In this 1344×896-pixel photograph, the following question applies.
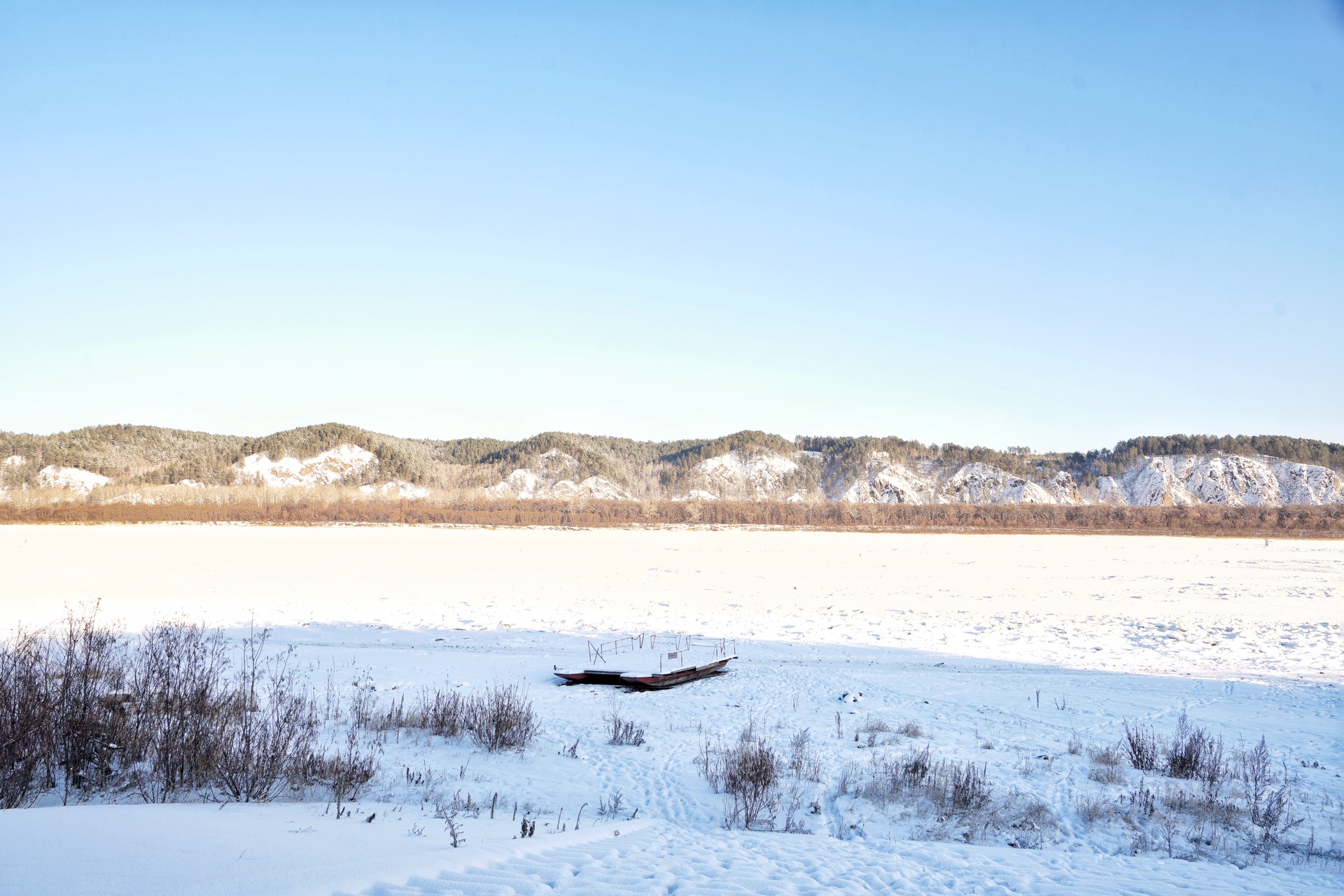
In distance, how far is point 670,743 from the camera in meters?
9.34

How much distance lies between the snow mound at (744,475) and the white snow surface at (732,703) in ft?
285

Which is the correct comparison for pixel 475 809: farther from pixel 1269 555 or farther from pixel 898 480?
pixel 898 480

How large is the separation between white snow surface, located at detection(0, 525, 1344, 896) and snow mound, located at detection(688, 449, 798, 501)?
285 feet

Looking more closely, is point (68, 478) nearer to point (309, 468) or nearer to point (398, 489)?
point (309, 468)

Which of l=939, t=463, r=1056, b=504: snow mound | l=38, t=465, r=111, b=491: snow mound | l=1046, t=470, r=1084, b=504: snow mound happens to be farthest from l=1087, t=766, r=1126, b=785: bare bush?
l=38, t=465, r=111, b=491: snow mound

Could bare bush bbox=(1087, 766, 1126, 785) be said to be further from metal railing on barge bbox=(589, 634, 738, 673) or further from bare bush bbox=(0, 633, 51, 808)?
bare bush bbox=(0, 633, 51, 808)

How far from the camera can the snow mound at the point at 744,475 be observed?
121938 mm

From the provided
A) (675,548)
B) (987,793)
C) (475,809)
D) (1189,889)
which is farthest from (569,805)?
(675,548)

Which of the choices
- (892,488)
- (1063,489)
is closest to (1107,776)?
(892,488)

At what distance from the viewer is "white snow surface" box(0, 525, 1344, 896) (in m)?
4.87

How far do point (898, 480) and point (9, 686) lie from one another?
120 metres

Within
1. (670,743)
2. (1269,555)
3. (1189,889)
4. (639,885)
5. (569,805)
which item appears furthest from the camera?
(1269,555)

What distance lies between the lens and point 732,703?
453 inches

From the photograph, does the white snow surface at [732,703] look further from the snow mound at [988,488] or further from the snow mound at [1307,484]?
the snow mound at [1307,484]
